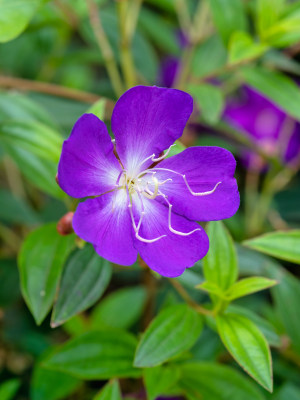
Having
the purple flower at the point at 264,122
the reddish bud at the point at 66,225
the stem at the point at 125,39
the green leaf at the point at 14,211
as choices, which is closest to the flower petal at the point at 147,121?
the reddish bud at the point at 66,225

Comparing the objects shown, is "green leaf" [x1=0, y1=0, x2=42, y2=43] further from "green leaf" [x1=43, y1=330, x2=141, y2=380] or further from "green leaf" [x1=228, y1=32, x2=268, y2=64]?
"green leaf" [x1=43, y1=330, x2=141, y2=380]

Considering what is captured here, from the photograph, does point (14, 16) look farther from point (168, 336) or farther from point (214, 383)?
point (214, 383)

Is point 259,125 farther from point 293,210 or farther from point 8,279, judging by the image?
point 8,279

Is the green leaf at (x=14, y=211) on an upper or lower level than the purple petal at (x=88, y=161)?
lower

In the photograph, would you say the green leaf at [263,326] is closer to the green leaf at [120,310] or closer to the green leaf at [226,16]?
the green leaf at [120,310]

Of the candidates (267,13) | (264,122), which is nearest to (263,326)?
(267,13)

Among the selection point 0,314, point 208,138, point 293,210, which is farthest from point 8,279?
point 293,210
